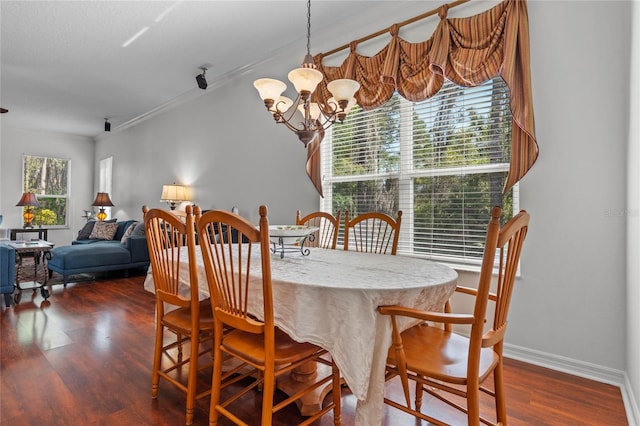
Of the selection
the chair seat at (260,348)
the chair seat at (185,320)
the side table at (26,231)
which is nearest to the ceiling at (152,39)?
the side table at (26,231)

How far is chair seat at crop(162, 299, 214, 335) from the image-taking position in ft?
5.71

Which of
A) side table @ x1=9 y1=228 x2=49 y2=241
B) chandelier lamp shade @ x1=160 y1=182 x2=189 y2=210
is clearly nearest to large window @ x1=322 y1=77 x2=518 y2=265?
chandelier lamp shade @ x1=160 y1=182 x2=189 y2=210

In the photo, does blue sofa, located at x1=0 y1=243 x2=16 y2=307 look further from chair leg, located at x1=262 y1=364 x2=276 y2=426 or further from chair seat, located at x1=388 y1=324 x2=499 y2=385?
chair seat, located at x1=388 y1=324 x2=499 y2=385

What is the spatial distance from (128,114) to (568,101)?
669 cm

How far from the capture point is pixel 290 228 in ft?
6.73

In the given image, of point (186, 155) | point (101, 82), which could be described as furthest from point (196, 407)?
point (101, 82)

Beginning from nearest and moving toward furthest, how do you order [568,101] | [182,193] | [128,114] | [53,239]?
[568,101], [182,193], [128,114], [53,239]

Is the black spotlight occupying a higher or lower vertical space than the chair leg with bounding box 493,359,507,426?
higher

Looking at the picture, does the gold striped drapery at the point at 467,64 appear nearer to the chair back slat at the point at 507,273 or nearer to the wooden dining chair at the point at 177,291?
the chair back slat at the point at 507,273

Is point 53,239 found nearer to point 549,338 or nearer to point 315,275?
point 315,275

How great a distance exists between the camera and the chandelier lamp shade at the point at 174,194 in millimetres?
5035

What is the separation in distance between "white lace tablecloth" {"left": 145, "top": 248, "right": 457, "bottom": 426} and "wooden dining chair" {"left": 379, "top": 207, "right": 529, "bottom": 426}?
7 cm

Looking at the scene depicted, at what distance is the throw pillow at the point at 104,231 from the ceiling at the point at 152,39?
6.99ft

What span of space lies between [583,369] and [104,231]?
662 cm
